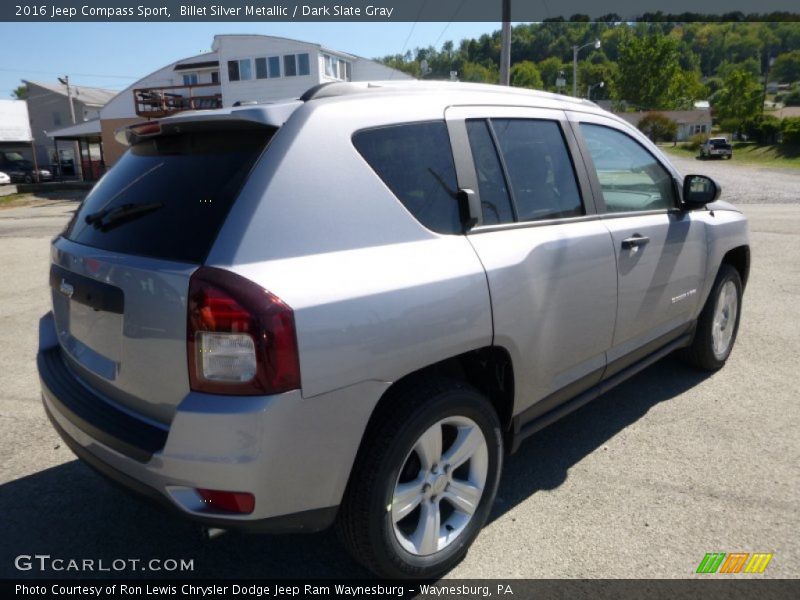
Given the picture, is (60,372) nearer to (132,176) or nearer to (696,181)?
(132,176)

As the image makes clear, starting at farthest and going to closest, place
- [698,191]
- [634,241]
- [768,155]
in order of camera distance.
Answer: [768,155]
[698,191]
[634,241]

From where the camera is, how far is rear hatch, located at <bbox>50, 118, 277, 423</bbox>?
2045mm

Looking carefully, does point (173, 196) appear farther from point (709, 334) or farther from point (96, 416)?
point (709, 334)

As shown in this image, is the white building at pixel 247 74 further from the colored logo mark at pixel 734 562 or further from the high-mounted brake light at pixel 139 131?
the colored logo mark at pixel 734 562

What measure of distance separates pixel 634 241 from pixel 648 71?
8859cm

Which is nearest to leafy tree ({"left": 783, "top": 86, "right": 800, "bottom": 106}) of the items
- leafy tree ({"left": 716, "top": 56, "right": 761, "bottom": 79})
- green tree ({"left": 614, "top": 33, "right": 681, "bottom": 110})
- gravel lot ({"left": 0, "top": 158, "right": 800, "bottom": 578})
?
leafy tree ({"left": 716, "top": 56, "right": 761, "bottom": 79})

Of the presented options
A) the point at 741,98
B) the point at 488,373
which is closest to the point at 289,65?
the point at 488,373

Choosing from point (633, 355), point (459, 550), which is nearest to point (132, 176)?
point (459, 550)

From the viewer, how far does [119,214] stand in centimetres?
246

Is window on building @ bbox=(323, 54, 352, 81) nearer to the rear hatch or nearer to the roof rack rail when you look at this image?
the roof rack rail

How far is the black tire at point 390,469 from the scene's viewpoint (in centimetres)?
218

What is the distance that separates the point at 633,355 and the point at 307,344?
2369 mm

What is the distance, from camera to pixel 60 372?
2670 millimetres

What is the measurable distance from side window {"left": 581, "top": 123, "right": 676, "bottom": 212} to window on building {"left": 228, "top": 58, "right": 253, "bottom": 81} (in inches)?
1391
